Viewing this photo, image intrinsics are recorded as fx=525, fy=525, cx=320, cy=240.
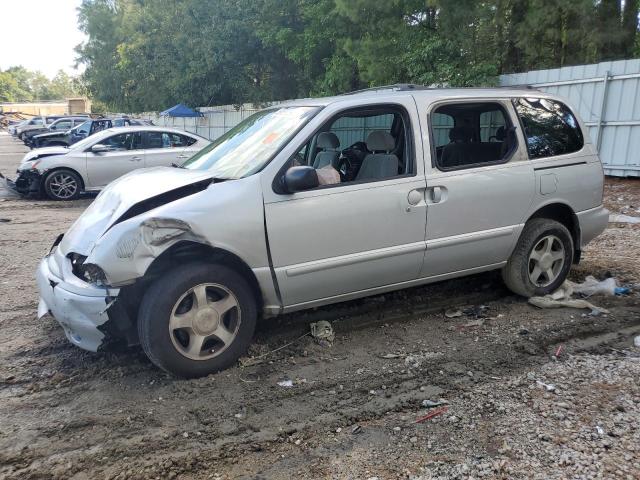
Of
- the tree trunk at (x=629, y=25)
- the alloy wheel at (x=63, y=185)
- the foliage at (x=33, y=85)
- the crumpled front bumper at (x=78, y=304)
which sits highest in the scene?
the foliage at (x=33, y=85)

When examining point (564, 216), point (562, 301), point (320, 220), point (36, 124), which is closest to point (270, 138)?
point (320, 220)

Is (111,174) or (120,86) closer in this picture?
(111,174)

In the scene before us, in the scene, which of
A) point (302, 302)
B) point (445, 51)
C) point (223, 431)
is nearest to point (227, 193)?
point (302, 302)

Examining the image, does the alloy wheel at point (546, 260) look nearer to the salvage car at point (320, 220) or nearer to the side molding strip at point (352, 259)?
the salvage car at point (320, 220)

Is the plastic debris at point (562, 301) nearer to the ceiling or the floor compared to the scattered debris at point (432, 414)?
nearer to the floor

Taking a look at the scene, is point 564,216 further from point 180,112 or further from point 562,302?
point 180,112

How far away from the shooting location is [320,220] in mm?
3717

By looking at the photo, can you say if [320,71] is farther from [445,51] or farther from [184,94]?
[445,51]

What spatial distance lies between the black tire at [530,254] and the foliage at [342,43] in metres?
10.1

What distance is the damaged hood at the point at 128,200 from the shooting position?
3.48m

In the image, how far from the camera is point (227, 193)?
352 centimetres

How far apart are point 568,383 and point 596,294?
77.0 inches

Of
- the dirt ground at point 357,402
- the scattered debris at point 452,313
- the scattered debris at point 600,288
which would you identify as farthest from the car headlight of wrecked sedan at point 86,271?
the scattered debris at point 600,288

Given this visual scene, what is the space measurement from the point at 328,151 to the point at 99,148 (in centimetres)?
794
